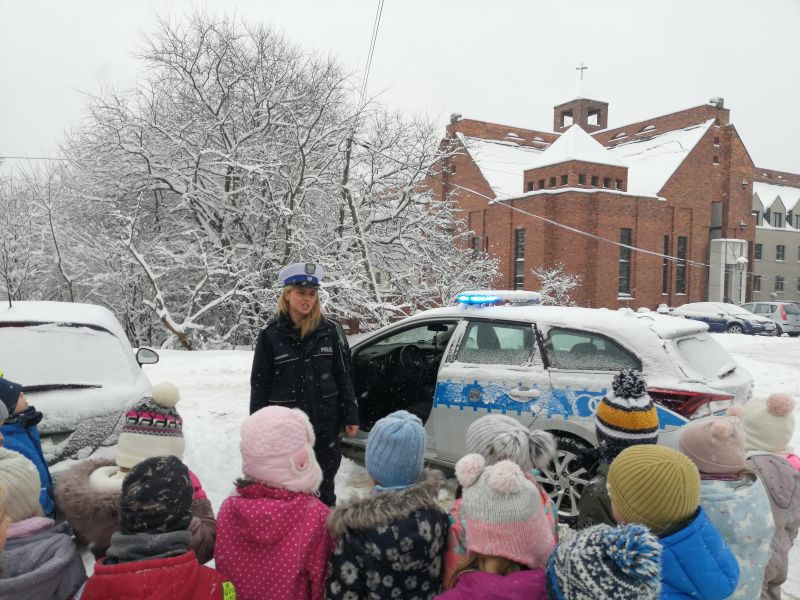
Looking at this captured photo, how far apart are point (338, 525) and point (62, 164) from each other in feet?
74.0

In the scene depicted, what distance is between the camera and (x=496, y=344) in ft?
15.4

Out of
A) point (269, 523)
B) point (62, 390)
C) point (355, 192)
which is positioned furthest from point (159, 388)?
point (355, 192)

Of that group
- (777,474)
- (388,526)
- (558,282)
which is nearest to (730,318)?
(558,282)

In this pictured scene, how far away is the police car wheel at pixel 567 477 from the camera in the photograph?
4.06 m

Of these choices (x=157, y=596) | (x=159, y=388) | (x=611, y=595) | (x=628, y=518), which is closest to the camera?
(x=611, y=595)

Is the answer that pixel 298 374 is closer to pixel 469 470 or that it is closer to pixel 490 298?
pixel 469 470

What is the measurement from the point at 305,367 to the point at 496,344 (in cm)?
173

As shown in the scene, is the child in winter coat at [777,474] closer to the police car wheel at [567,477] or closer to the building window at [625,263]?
the police car wheel at [567,477]

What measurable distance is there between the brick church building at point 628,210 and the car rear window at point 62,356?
27632mm

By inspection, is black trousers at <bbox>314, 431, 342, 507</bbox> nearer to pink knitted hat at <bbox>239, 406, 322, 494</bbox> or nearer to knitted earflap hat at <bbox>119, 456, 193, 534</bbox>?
pink knitted hat at <bbox>239, 406, 322, 494</bbox>

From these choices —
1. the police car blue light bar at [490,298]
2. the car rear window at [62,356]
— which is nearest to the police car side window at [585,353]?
the police car blue light bar at [490,298]

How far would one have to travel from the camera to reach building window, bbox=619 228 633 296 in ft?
113

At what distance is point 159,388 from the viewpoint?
2.47 metres

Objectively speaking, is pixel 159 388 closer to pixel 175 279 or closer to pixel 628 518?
pixel 628 518
